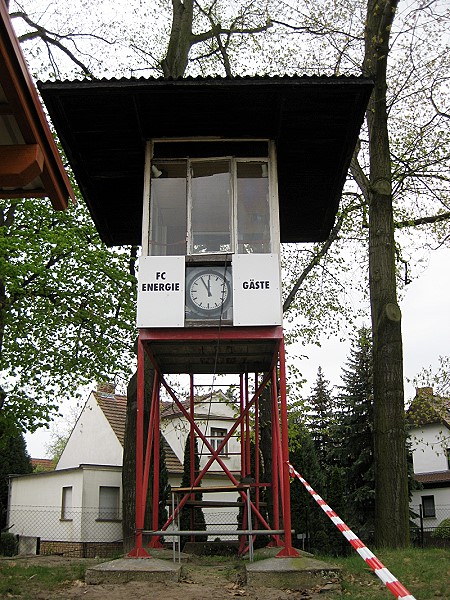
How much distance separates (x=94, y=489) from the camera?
30.9m

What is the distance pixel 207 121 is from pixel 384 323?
19.1ft

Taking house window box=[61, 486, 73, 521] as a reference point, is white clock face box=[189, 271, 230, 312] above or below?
above

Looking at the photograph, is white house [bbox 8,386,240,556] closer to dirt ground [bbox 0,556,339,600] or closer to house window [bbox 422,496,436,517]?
house window [bbox 422,496,436,517]

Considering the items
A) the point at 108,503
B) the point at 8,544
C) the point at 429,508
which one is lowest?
the point at 8,544

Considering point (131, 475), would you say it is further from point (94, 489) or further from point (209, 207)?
point (94, 489)

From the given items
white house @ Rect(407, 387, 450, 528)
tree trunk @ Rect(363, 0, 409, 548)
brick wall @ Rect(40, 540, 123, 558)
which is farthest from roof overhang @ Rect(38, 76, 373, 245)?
white house @ Rect(407, 387, 450, 528)

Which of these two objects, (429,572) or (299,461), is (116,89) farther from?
(299,461)

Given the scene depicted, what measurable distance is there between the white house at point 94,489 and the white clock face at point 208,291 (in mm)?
17868

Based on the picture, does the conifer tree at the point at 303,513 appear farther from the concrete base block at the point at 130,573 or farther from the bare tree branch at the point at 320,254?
the concrete base block at the point at 130,573

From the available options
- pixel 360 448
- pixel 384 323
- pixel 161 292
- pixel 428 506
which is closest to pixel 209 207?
pixel 161 292

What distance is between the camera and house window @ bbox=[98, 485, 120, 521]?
30938mm

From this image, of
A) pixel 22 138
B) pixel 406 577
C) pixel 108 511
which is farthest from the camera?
pixel 108 511

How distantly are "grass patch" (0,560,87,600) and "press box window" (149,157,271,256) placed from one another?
4.34 meters

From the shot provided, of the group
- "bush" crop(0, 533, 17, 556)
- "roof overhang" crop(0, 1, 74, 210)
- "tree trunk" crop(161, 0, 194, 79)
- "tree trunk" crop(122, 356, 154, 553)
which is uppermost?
"tree trunk" crop(161, 0, 194, 79)
